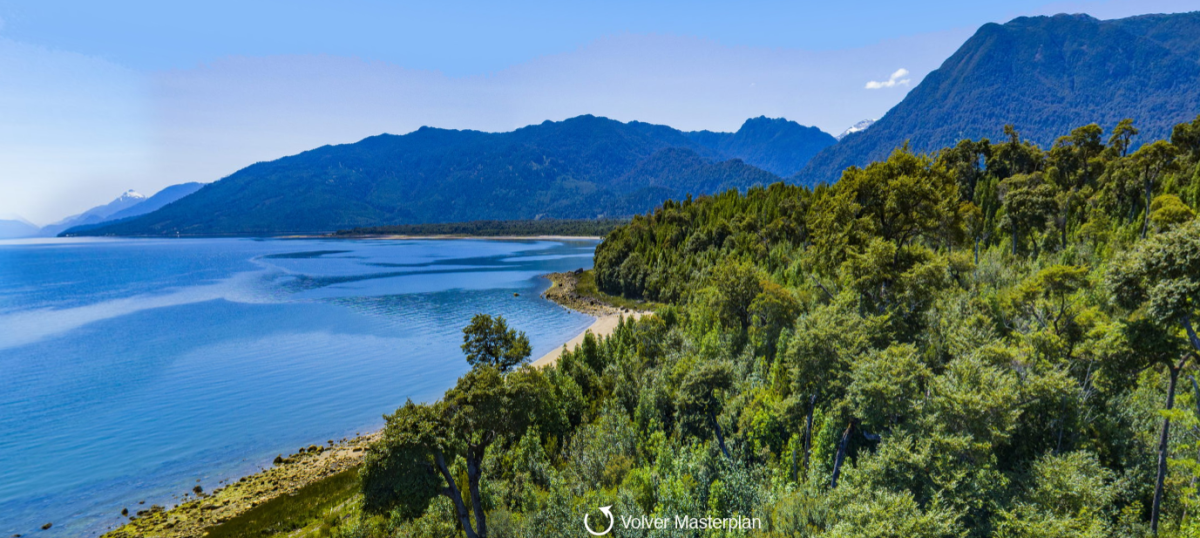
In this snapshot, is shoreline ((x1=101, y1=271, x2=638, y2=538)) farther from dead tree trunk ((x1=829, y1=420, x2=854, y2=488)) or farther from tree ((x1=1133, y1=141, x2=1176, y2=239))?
tree ((x1=1133, y1=141, x2=1176, y2=239))

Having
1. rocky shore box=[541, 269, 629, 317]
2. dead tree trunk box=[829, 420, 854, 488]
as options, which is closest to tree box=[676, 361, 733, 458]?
dead tree trunk box=[829, 420, 854, 488]

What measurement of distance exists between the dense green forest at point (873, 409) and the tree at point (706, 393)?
121 mm

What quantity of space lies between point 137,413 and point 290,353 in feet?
60.3

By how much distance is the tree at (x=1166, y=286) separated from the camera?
13.3 meters

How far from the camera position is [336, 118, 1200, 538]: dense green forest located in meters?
14.8

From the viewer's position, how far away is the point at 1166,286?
13.6m

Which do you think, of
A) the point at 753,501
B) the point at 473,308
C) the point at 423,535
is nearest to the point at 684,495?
the point at 753,501

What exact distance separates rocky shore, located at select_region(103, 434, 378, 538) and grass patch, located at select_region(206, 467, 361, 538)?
109 centimetres

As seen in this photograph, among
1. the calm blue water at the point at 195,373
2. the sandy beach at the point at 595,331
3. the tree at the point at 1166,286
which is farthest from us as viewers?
the sandy beach at the point at 595,331

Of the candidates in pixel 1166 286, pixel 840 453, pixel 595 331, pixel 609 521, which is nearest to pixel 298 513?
pixel 609 521

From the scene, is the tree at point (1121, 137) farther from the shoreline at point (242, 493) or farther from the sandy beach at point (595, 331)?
the shoreline at point (242, 493)

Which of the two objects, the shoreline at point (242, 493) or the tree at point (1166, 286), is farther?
the shoreline at point (242, 493)

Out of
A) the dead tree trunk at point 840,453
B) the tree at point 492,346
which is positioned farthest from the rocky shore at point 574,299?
the dead tree trunk at point 840,453

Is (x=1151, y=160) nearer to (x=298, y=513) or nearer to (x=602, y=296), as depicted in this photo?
(x=298, y=513)
